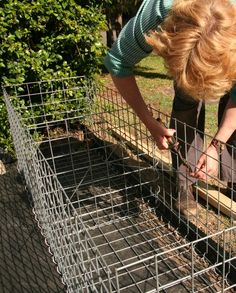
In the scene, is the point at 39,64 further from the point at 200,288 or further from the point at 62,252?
the point at 200,288

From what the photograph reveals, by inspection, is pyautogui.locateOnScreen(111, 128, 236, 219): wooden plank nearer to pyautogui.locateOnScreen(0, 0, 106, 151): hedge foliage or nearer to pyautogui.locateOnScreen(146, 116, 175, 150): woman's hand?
pyautogui.locateOnScreen(146, 116, 175, 150): woman's hand

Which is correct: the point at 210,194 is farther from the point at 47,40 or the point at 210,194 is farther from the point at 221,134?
the point at 47,40

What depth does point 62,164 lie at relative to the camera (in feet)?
10.0

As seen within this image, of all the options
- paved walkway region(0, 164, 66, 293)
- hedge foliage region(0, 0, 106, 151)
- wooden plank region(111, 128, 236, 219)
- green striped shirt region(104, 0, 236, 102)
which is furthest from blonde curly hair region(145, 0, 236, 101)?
hedge foliage region(0, 0, 106, 151)

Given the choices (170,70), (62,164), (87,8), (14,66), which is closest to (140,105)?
(170,70)

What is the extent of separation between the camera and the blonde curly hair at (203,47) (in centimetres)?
124

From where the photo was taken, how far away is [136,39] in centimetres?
166

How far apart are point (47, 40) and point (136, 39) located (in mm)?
1770

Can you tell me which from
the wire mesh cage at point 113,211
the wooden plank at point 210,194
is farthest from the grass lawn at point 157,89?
the wire mesh cage at point 113,211

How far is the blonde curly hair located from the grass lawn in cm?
213

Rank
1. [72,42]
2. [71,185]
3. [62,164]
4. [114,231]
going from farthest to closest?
[72,42]
[62,164]
[71,185]
[114,231]

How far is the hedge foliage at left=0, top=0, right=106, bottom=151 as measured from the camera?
3.06 metres

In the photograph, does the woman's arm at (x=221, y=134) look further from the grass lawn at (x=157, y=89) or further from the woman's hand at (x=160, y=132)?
the grass lawn at (x=157, y=89)

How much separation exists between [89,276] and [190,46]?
0.82m
